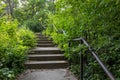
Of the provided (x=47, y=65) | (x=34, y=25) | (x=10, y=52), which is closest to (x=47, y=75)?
(x=47, y=65)

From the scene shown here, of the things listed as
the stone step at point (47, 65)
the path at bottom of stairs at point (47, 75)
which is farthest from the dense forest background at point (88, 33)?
the stone step at point (47, 65)

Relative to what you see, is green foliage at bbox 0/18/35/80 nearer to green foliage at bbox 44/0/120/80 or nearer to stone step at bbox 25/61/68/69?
stone step at bbox 25/61/68/69

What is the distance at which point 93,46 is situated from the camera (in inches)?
122

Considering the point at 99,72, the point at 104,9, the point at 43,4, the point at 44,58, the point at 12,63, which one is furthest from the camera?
the point at 43,4

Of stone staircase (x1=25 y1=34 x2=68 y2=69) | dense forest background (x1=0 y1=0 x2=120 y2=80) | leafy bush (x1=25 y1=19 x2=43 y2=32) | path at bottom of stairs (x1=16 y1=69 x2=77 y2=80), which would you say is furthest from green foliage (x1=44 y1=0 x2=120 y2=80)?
leafy bush (x1=25 y1=19 x2=43 y2=32)

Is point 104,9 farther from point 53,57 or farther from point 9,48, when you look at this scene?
point 53,57

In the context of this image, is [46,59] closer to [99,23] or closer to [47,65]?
[47,65]

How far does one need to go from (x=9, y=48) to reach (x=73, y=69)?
1620 mm

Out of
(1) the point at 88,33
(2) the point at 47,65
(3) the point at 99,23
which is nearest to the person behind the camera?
(3) the point at 99,23

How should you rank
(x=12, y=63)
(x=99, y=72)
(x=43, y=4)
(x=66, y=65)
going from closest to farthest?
(x=99, y=72), (x=12, y=63), (x=66, y=65), (x=43, y=4)

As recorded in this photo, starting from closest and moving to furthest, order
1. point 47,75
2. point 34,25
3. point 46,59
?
point 47,75 → point 46,59 → point 34,25

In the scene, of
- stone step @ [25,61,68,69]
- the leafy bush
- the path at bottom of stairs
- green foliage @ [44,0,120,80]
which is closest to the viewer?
green foliage @ [44,0,120,80]

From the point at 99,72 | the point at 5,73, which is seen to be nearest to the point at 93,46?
the point at 99,72

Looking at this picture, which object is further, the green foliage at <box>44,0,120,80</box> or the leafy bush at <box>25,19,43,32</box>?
the leafy bush at <box>25,19,43,32</box>
